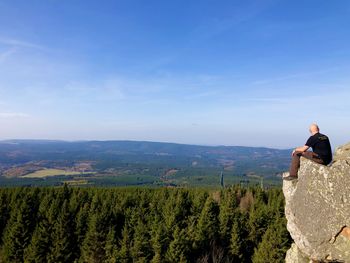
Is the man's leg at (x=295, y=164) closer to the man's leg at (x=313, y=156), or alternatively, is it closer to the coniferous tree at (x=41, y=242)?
the man's leg at (x=313, y=156)

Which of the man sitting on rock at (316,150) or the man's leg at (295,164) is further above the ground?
the man sitting on rock at (316,150)

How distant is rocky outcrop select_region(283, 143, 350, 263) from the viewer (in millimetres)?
16328

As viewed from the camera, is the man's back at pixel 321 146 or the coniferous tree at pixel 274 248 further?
the coniferous tree at pixel 274 248

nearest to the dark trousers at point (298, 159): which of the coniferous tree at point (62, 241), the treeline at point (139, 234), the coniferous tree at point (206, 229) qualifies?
the treeline at point (139, 234)

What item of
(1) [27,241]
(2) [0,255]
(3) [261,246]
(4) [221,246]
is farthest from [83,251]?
(3) [261,246]

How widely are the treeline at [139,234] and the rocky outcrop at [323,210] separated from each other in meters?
31.5

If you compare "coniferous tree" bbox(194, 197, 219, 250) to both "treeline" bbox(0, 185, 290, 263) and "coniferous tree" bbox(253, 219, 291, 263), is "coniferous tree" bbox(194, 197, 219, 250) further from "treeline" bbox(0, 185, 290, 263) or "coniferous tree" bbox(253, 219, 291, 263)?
"coniferous tree" bbox(253, 219, 291, 263)

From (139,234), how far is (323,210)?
35829 mm

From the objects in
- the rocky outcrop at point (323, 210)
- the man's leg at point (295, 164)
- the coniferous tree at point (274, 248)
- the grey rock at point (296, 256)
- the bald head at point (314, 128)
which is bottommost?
the coniferous tree at point (274, 248)

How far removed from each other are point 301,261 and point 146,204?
60151 mm

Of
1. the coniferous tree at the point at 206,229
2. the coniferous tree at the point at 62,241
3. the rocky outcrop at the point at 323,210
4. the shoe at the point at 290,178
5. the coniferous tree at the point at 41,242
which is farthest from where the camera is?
the coniferous tree at the point at 206,229

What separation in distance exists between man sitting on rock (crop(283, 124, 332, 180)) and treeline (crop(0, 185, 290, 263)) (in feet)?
105

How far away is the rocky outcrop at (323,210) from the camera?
16328mm

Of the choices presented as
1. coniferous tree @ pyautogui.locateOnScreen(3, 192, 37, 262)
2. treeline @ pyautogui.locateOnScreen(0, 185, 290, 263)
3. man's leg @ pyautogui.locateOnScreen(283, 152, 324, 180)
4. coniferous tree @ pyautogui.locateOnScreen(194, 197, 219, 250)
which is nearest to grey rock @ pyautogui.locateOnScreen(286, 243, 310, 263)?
man's leg @ pyautogui.locateOnScreen(283, 152, 324, 180)
